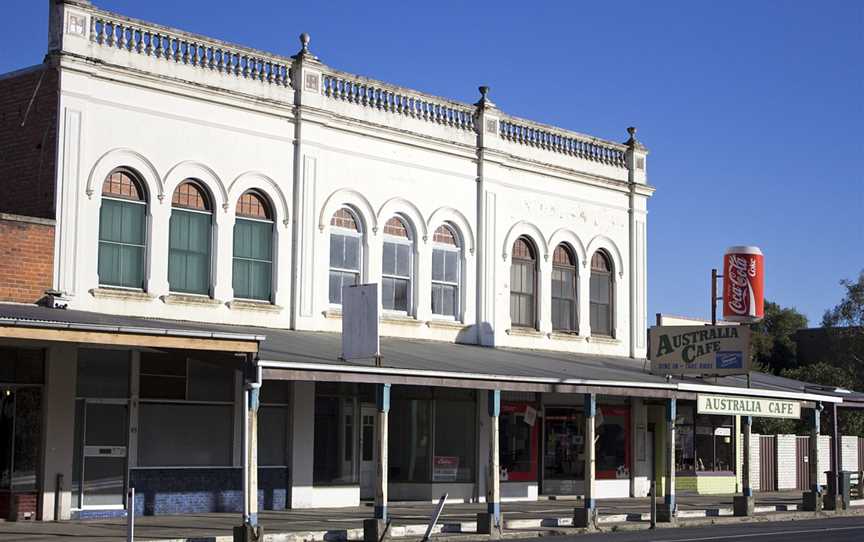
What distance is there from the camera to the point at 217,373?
2512 cm

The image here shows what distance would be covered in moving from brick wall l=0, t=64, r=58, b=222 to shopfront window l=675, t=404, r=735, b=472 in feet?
60.0

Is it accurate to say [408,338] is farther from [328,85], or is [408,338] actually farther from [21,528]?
[21,528]

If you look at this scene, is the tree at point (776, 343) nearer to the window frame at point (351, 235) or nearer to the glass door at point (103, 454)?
the window frame at point (351, 235)

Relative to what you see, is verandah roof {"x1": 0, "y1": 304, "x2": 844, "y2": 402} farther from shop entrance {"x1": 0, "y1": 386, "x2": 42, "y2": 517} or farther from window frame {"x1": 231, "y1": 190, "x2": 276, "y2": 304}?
shop entrance {"x1": 0, "y1": 386, "x2": 42, "y2": 517}

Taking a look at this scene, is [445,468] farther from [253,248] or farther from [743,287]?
[743,287]

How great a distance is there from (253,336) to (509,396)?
12.1m

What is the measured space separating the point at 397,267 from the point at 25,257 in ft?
30.0

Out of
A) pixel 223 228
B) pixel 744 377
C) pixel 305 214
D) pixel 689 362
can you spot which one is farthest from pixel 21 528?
pixel 744 377

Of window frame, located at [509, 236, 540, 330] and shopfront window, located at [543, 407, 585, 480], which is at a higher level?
window frame, located at [509, 236, 540, 330]

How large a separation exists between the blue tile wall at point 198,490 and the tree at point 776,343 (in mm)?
45402

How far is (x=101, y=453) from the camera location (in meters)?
23.4

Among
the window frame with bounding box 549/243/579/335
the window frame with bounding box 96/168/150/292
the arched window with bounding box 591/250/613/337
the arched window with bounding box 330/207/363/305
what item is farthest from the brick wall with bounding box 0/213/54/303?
the arched window with bounding box 591/250/613/337

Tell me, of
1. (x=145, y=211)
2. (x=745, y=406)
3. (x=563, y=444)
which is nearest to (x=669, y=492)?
(x=745, y=406)

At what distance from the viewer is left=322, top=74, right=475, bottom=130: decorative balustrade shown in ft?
92.7
